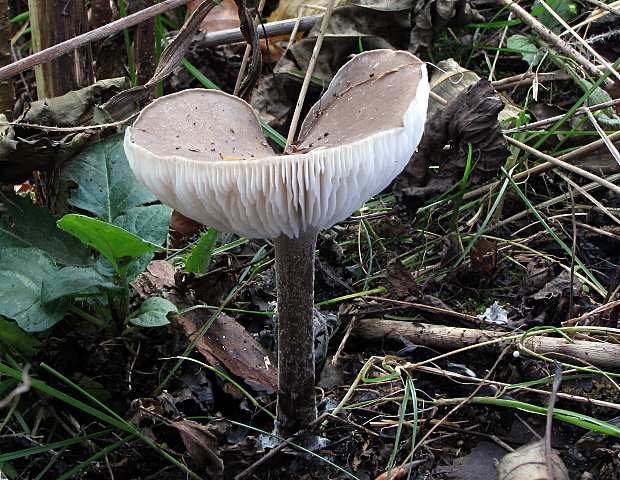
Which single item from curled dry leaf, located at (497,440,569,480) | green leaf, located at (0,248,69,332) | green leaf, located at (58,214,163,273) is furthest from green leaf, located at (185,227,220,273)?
curled dry leaf, located at (497,440,569,480)

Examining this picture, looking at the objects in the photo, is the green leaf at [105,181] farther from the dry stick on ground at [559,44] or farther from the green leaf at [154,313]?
the dry stick on ground at [559,44]

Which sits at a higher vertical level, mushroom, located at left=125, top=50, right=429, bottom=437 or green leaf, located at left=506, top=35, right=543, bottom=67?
mushroom, located at left=125, top=50, right=429, bottom=437

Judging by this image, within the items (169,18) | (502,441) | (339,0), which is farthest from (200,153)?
(169,18)

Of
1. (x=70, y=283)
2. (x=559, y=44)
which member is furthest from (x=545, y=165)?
(x=70, y=283)

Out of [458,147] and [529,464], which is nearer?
[529,464]

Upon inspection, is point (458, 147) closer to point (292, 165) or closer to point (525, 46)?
point (525, 46)

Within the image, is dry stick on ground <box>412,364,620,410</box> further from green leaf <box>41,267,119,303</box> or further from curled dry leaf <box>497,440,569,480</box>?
green leaf <box>41,267,119,303</box>
